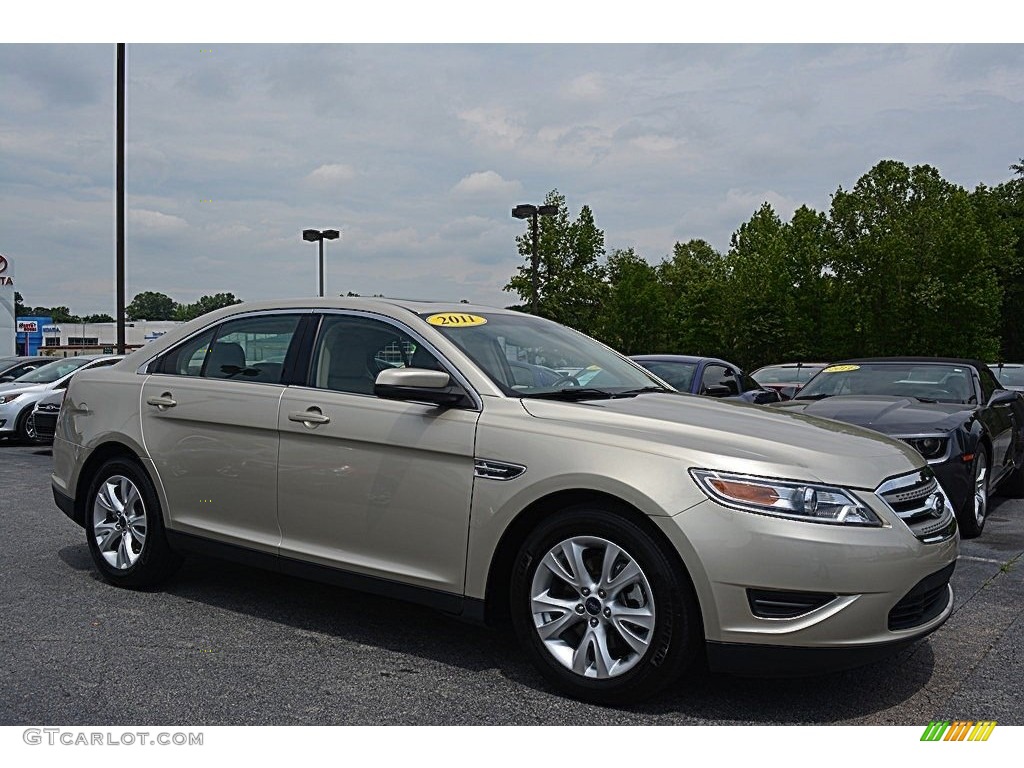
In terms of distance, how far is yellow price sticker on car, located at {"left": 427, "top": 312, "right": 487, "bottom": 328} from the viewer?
473 centimetres

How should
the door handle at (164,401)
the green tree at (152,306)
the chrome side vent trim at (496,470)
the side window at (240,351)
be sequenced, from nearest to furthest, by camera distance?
the chrome side vent trim at (496,470)
the side window at (240,351)
the door handle at (164,401)
the green tree at (152,306)

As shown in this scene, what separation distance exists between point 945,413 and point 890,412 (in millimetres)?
429

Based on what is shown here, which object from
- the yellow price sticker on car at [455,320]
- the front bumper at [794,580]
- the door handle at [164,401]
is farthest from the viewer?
the door handle at [164,401]

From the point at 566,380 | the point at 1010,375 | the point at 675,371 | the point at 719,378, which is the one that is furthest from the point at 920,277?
the point at 566,380

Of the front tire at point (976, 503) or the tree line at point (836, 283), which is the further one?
the tree line at point (836, 283)

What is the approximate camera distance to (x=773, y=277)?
4166cm

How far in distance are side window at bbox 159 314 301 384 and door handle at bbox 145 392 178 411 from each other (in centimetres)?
18

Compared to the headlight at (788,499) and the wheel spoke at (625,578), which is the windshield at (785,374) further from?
the wheel spoke at (625,578)

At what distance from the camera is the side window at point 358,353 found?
15.2 feet

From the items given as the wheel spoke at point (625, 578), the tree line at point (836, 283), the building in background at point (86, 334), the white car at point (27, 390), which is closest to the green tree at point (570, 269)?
the tree line at point (836, 283)

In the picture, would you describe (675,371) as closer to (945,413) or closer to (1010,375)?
(945,413)

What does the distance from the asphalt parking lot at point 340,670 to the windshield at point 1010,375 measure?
10.8 m

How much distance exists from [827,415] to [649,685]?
451 centimetres
